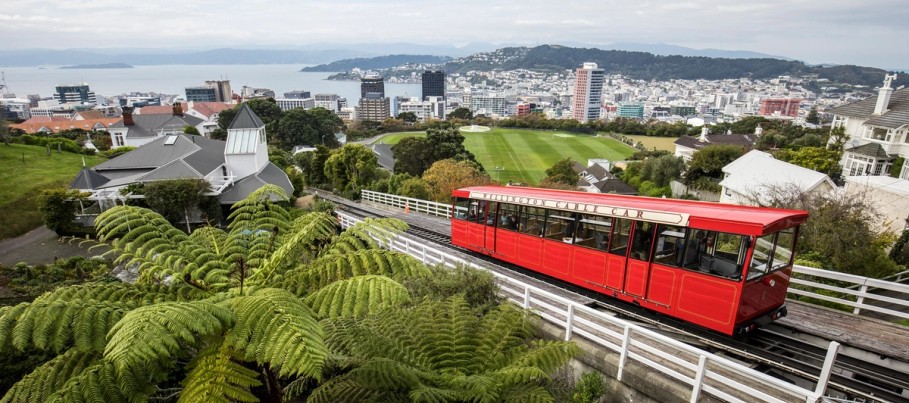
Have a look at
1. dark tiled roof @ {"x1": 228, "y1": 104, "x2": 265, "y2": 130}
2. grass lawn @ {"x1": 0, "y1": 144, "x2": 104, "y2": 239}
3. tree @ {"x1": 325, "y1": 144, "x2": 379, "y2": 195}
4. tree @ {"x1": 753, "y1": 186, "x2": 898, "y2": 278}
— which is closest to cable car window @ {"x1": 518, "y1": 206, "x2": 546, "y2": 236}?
tree @ {"x1": 753, "y1": 186, "x2": 898, "y2": 278}

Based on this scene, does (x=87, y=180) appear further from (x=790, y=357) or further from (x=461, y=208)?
(x=790, y=357)

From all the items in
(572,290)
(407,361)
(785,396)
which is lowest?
(572,290)

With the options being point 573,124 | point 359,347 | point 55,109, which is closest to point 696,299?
point 359,347

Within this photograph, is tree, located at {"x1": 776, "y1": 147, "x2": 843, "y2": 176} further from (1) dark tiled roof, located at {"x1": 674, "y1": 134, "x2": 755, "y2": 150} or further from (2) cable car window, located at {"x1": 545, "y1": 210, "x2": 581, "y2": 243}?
(2) cable car window, located at {"x1": 545, "y1": 210, "x2": 581, "y2": 243}

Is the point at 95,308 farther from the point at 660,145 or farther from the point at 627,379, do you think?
the point at 660,145

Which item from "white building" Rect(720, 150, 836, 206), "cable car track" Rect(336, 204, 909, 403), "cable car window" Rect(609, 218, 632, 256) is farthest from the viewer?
"white building" Rect(720, 150, 836, 206)

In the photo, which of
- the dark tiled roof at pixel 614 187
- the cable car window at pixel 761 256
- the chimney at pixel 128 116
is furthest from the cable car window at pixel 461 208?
the chimney at pixel 128 116
